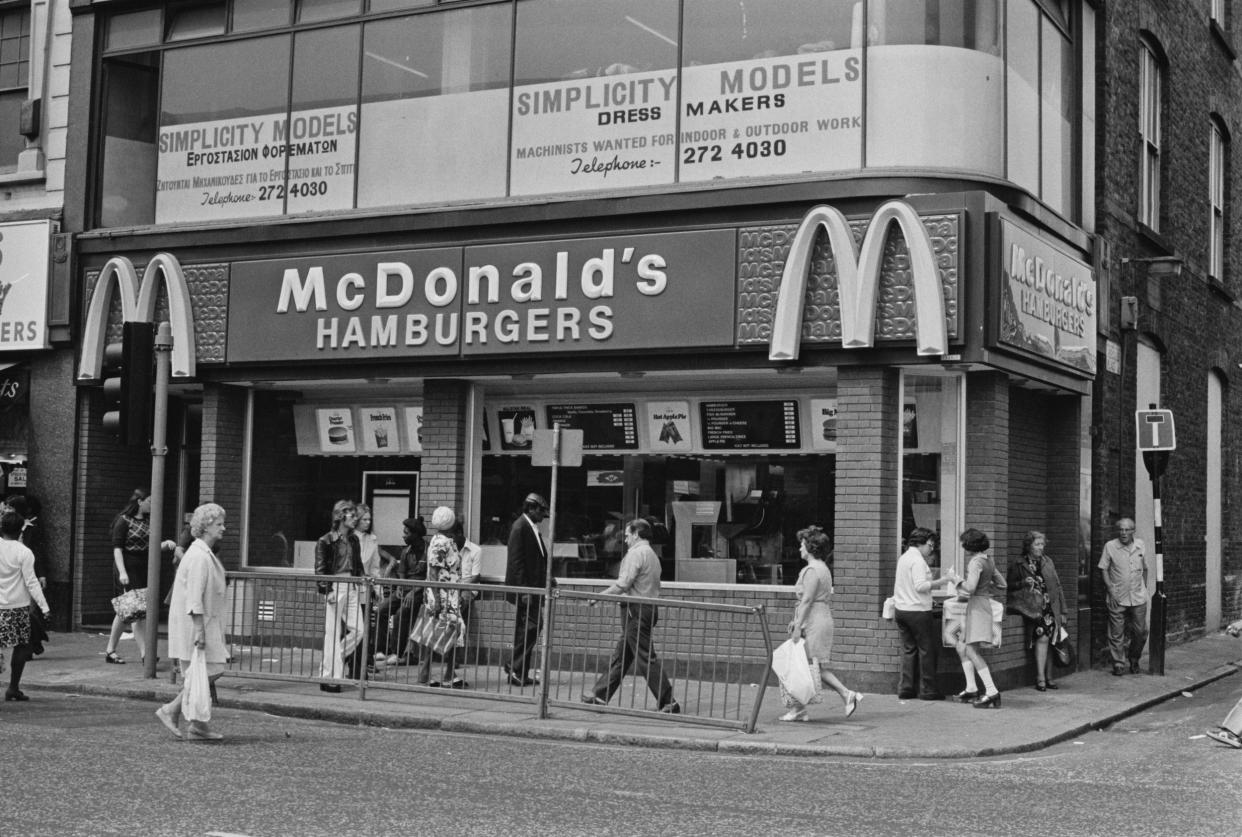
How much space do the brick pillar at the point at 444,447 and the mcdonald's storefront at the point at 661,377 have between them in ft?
0.09

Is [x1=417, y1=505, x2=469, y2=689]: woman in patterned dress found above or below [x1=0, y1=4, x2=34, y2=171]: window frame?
below

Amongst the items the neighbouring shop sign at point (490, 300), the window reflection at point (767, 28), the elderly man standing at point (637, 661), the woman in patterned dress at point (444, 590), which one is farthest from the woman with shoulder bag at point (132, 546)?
the window reflection at point (767, 28)

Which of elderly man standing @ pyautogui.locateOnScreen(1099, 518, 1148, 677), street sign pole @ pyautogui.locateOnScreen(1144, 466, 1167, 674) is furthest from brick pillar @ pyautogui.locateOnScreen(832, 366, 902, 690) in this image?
elderly man standing @ pyautogui.locateOnScreen(1099, 518, 1148, 677)

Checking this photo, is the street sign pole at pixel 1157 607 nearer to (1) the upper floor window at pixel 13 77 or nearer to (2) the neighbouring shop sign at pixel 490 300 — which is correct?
(2) the neighbouring shop sign at pixel 490 300

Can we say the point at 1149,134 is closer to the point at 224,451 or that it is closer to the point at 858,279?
the point at 858,279

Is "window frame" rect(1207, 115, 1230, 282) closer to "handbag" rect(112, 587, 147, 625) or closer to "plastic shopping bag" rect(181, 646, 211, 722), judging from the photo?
"handbag" rect(112, 587, 147, 625)

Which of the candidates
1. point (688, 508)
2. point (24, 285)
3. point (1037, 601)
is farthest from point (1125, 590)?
point (24, 285)

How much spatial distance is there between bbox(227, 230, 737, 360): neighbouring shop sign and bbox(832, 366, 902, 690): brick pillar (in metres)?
1.53

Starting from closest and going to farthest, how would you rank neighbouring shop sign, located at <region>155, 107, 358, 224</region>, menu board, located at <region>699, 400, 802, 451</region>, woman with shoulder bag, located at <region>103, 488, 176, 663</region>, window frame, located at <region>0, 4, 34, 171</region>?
1. menu board, located at <region>699, 400, 802, 451</region>
2. woman with shoulder bag, located at <region>103, 488, 176, 663</region>
3. neighbouring shop sign, located at <region>155, 107, 358, 224</region>
4. window frame, located at <region>0, 4, 34, 171</region>

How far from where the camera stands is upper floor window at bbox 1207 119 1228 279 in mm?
24125

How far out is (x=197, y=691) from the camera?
10617 millimetres

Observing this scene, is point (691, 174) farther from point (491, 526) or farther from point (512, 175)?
point (491, 526)

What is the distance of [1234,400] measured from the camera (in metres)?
25.6

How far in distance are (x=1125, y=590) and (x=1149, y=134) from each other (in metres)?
6.88
